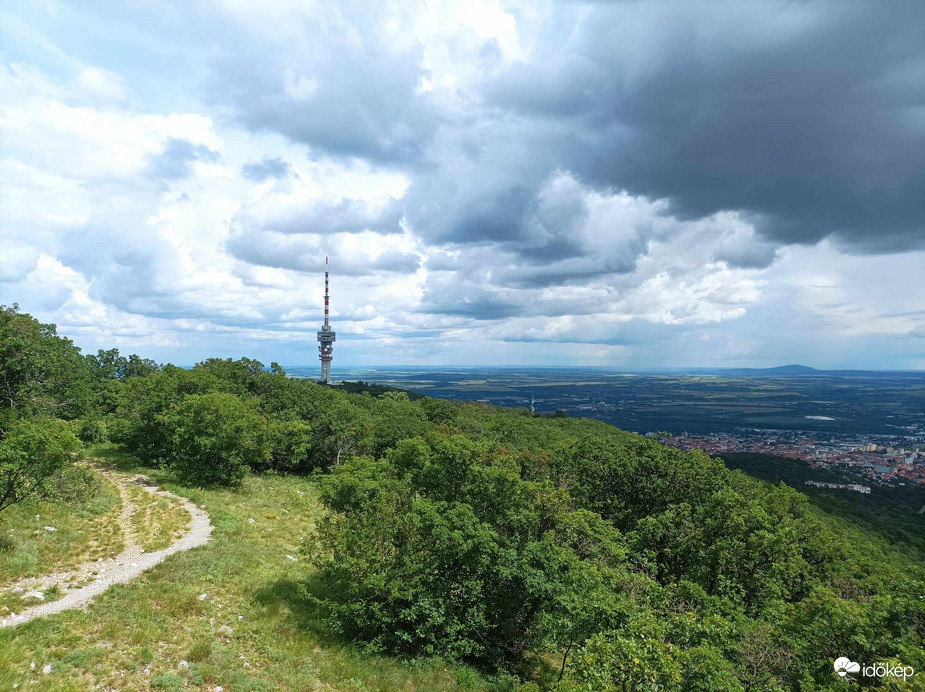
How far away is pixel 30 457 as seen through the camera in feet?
52.2

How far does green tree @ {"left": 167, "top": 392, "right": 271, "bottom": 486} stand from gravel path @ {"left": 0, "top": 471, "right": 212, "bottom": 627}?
7.37 m

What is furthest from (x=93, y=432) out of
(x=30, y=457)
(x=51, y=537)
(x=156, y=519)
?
(x=30, y=457)

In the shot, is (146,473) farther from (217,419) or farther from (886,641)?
(886,641)

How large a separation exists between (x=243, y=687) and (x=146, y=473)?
93.1 feet

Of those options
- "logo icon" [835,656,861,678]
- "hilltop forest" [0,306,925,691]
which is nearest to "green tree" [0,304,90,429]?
"hilltop forest" [0,306,925,691]

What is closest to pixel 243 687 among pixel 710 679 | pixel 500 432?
pixel 710 679

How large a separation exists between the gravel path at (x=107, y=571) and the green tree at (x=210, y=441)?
290 inches

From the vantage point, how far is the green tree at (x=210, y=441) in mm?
31984

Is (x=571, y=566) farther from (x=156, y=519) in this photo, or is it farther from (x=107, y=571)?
(x=156, y=519)

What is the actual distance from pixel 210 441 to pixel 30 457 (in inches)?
619

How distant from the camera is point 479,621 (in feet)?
49.3

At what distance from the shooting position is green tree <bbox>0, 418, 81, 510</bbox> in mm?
15617

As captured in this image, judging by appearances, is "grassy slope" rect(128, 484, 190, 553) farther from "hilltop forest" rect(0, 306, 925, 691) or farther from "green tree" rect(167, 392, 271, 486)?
"hilltop forest" rect(0, 306, 925, 691)

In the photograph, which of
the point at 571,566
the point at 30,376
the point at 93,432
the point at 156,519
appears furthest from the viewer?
the point at 93,432
